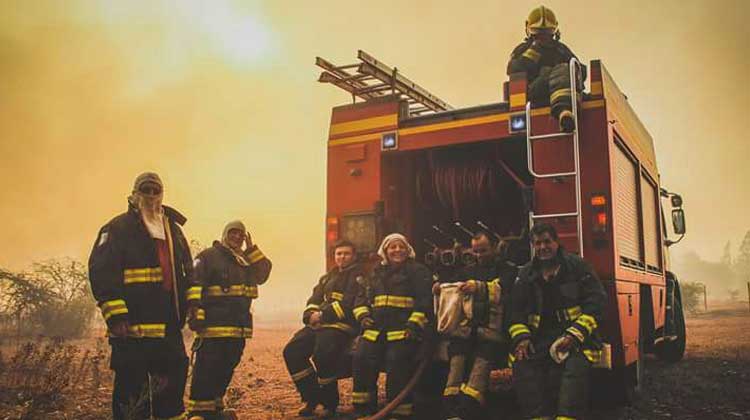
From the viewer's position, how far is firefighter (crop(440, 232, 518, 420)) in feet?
15.9

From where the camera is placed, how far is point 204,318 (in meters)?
5.21

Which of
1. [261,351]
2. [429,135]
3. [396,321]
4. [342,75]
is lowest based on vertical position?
[261,351]

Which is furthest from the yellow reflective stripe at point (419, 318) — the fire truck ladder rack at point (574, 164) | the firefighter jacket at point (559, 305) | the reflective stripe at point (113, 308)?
the reflective stripe at point (113, 308)

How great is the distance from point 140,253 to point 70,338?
12126mm

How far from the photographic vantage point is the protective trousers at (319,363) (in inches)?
224

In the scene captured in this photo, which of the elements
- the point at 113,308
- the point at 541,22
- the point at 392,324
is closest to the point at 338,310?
the point at 392,324

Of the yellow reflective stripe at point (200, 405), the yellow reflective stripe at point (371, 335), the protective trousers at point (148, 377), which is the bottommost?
the yellow reflective stripe at point (200, 405)

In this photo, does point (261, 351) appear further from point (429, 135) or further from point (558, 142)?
point (558, 142)

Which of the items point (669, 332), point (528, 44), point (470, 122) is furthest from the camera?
point (669, 332)

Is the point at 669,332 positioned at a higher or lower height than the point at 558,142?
lower

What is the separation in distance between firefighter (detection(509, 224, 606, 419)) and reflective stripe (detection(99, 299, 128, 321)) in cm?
262

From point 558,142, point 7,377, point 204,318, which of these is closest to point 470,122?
point 558,142

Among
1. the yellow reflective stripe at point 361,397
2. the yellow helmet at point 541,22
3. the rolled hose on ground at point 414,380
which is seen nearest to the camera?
the rolled hose on ground at point 414,380

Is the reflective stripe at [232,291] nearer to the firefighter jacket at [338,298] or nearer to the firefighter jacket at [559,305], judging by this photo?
the firefighter jacket at [338,298]
